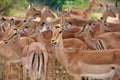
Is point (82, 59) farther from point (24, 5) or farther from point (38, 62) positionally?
point (24, 5)

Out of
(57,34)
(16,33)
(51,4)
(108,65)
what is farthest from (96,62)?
(51,4)

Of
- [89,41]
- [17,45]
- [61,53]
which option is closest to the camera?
[61,53]

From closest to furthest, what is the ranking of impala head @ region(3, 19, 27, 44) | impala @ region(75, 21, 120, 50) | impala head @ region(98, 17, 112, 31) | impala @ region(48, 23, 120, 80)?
impala @ region(48, 23, 120, 80) → impala head @ region(3, 19, 27, 44) → impala @ region(75, 21, 120, 50) → impala head @ region(98, 17, 112, 31)

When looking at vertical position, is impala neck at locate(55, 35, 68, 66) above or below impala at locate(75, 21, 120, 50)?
above

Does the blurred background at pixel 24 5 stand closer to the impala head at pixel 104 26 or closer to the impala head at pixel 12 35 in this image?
the impala head at pixel 104 26

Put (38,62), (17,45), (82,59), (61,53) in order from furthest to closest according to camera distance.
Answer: (17,45), (82,59), (61,53), (38,62)

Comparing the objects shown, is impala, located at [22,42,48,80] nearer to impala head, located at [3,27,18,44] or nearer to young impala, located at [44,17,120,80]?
young impala, located at [44,17,120,80]

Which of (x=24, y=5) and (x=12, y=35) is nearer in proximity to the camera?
(x=12, y=35)

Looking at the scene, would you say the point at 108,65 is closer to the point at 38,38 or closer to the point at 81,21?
the point at 38,38

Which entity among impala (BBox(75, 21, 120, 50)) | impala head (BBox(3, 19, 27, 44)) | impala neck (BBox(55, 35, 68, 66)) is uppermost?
impala head (BBox(3, 19, 27, 44))

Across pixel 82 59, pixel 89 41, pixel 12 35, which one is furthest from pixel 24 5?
pixel 82 59

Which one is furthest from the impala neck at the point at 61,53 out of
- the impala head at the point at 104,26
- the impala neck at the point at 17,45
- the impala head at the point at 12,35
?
the impala head at the point at 104,26

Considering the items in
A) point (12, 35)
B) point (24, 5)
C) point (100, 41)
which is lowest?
point (100, 41)

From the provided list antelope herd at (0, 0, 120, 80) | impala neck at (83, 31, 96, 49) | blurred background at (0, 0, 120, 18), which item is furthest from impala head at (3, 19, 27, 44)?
blurred background at (0, 0, 120, 18)
